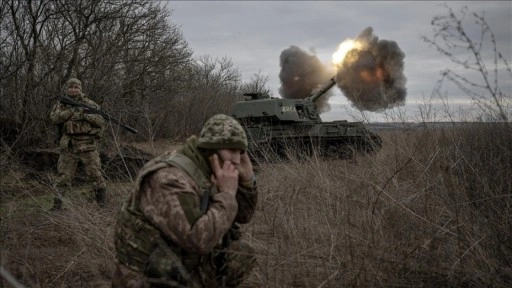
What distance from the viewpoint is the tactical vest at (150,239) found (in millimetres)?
2277

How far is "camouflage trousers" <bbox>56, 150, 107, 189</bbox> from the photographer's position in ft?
20.8

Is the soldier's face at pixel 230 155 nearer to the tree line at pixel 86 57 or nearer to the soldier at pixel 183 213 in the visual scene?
the soldier at pixel 183 213

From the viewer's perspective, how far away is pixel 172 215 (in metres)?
2.20

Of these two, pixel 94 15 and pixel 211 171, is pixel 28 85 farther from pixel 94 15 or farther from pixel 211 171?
pixel 211 171

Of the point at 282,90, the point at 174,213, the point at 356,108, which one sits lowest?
the point at 174,213

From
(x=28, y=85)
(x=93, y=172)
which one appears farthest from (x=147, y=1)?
(x=93, y=172)

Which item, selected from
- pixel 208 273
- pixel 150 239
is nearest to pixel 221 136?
pixel 150 239

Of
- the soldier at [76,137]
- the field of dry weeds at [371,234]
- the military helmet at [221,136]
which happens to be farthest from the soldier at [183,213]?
the soldier at [76,137]

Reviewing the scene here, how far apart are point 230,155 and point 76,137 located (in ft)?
15.7

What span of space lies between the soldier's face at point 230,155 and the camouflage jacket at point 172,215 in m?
0.19

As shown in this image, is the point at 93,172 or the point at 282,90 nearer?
the point at 93,172

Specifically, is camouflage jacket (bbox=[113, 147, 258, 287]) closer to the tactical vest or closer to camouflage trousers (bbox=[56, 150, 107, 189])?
the tactical vest

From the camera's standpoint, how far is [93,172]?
6590 millimetres

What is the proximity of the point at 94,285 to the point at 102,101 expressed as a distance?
33.7 feet
